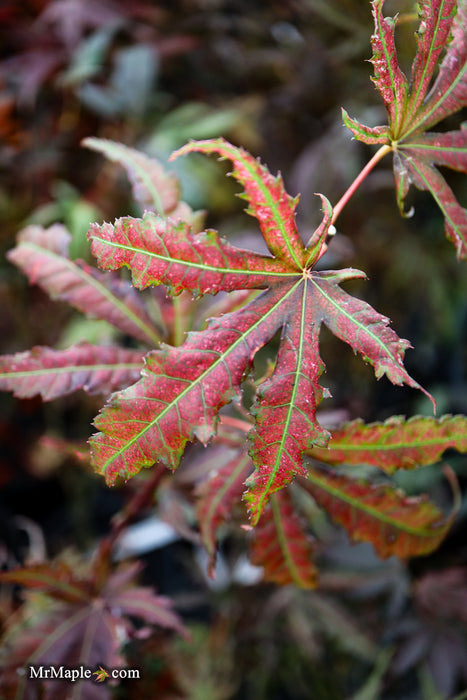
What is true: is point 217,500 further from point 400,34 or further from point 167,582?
point 400,34

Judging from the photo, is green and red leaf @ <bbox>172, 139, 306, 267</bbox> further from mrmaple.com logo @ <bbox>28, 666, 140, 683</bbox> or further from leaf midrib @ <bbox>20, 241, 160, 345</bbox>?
mrmaple.com logo @ <bbox>28, 666, 140, 683</bbox>

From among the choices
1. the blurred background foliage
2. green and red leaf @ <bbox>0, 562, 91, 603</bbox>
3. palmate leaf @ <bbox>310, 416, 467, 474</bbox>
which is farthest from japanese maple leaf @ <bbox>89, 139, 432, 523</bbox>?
the blurred background foliage

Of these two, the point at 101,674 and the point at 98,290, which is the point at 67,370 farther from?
the point at 101,674

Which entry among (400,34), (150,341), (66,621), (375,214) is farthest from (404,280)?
(66,621)

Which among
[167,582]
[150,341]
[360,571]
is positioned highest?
[150,341]

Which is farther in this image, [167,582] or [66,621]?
[167,582]
